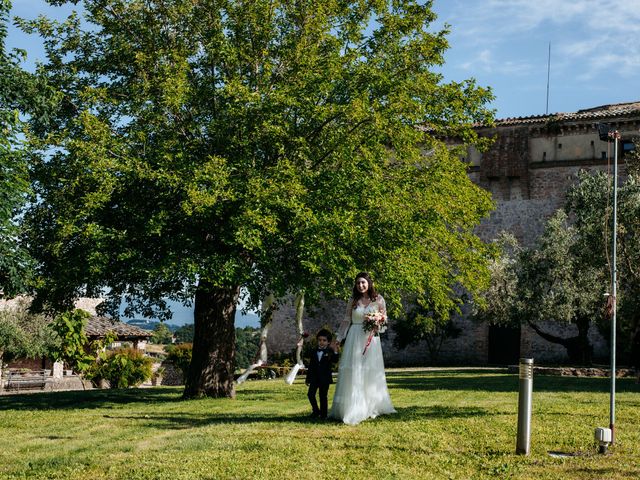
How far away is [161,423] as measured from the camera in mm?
12391

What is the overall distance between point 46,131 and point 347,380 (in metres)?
11.1

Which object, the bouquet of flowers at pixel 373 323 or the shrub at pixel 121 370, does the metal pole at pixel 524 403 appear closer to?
the bouquet of flowers at pixel 373 323

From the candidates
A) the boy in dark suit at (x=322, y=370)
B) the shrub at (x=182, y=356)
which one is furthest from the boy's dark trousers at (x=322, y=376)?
the shrub at (x=182, y=356)

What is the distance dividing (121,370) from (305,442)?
21.9 metres

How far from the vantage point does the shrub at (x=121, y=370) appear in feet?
94.3

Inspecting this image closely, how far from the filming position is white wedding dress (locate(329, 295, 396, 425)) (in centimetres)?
1112

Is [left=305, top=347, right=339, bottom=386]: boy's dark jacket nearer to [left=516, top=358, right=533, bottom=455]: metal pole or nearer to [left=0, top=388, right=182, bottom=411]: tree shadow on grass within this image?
[left=516, top=358, right=533, bottom=455]: metal pole

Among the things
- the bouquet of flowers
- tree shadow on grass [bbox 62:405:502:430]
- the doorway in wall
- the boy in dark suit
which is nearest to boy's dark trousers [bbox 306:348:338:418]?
the boy in dark suit

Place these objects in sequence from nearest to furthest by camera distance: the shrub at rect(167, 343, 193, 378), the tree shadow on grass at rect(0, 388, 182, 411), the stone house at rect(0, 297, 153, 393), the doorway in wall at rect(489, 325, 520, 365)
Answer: the tree shadow on grass at rect(0, 388, 182, 411) → the shrub at rect(167, 343, 193, 378) → the stone house at rect(0, 297, 153, 393) → the doorway in wall at rect(489, 325, 520, 365)

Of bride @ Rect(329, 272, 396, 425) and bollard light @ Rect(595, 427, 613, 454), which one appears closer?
bollard light @ Rect(595, 427, 613, 454)

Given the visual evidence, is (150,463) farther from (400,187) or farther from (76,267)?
(400,187)

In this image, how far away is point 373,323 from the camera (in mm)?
11141

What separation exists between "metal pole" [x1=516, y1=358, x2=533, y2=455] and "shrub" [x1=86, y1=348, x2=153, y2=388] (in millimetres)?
20835

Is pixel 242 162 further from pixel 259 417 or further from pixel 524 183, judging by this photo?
pixel 524 183
